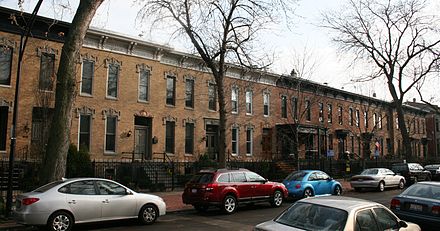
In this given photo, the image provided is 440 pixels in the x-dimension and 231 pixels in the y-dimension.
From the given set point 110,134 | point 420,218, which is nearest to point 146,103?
point 110,134

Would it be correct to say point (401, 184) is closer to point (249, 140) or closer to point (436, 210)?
point (249, 140)

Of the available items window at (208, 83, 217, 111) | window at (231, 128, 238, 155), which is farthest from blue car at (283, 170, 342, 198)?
window at (208, 83, 217, 111)

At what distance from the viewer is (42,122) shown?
20.5 meters

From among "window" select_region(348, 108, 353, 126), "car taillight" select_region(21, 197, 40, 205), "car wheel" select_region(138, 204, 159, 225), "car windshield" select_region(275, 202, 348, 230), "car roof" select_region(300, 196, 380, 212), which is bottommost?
"car wheel" select_region(138, 204, 159, 225)

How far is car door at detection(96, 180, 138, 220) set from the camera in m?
11.9

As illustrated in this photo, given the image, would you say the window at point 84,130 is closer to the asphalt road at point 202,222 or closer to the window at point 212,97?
the window at point 212,97

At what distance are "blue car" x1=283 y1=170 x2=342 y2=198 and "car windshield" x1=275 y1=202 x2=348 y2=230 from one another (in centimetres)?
1195

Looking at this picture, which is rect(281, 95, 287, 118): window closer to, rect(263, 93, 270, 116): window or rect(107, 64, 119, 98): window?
rect(263, 93, 270, 116): window

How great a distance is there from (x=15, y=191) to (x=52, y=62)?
805 centimetres

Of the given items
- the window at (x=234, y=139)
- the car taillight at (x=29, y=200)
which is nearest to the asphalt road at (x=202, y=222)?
the car taillight at (x=29, y=200)

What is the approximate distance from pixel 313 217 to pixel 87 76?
21.2 meters

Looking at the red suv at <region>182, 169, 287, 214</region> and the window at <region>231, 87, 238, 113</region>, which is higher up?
the window at <region>231, 87, 238, 113</region>

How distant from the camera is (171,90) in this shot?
96.6 ft

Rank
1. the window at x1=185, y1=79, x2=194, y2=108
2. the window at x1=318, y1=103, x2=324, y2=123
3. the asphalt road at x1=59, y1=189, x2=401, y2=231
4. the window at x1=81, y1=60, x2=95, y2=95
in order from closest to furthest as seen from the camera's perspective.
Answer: the asphalt road at x1=59, y1=189, x2=401, y2=231
the window at x1=81, y1=60, x2=95, y2=95
the window at x1=185, y1=79, x2=194, y2=108
the window at x1=318, y1=103, x2=324, y2=123
